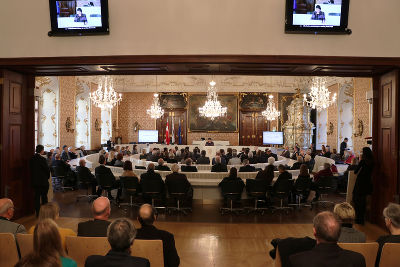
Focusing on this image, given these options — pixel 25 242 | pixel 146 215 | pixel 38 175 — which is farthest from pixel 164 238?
pixel 38 175

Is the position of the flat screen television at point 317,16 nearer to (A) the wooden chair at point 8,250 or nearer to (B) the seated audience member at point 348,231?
(B) the seated audience member at point 348,231

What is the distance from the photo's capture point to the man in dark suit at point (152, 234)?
2994 millimetres

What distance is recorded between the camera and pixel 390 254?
272 centimetres

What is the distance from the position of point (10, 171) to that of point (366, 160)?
6.80 meters

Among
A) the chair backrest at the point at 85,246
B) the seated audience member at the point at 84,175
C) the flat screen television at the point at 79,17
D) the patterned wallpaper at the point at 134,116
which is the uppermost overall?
the flat screen television at the point at 79,17

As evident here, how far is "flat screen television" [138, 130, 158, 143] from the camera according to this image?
2309 centimetres

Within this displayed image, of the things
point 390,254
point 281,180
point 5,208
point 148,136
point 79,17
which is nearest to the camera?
point 390,254

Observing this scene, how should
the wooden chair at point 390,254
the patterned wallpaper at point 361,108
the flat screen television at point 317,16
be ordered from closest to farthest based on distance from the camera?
the wooden chair at point 390,254
the flat screen television at point 317,16
the patterned wallpaper at point 361,108

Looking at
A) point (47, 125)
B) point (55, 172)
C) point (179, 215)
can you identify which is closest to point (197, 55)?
point (179, 215)

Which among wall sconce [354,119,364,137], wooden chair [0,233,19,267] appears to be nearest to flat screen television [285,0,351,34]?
wooden chair [0,233,19,267]

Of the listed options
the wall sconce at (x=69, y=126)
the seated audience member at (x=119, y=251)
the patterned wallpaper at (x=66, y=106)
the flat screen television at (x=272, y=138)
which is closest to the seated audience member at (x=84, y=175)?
the seated audience member at (x=119, y=251)

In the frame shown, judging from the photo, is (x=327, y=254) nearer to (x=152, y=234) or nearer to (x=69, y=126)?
(x=152, y=234)

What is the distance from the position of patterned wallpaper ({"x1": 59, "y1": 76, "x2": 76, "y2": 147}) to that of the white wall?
10931mm

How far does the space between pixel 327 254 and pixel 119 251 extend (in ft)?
4.60
